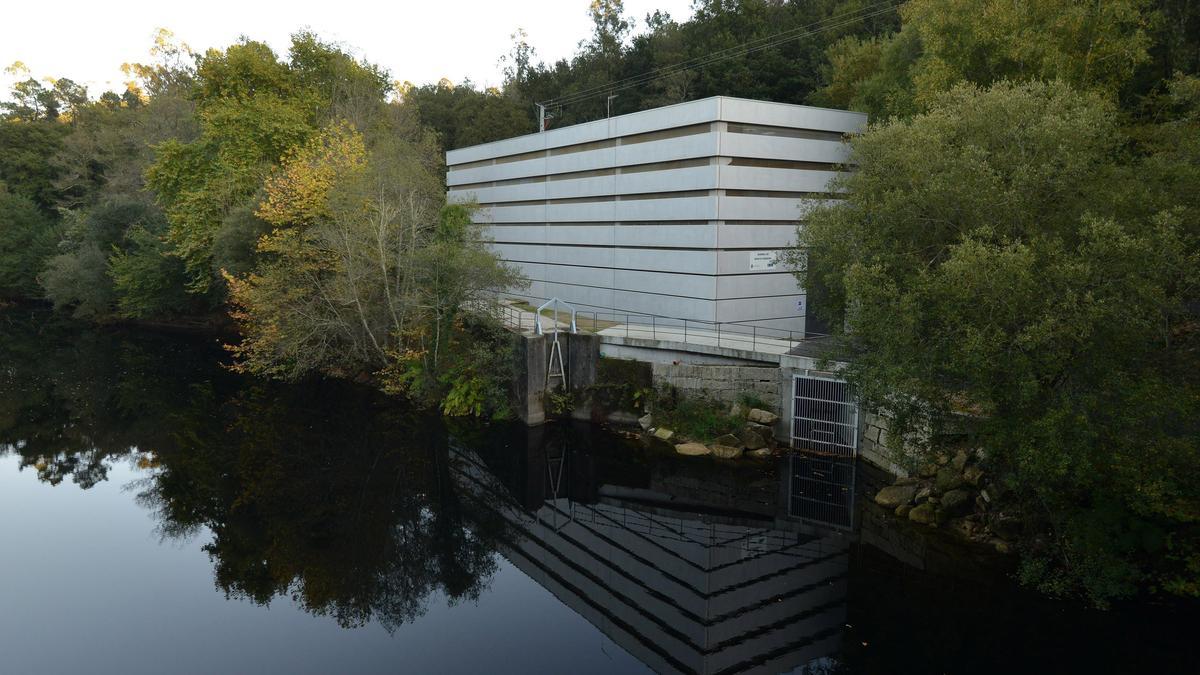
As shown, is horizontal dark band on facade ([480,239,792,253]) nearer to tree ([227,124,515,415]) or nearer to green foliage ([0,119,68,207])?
tree ([227,124,515,415])

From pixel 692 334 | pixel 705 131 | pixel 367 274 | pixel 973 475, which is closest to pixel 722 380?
pixel 692 334

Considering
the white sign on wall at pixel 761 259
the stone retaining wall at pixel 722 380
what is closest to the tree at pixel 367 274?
the stone retaining wall at pixel 722 380

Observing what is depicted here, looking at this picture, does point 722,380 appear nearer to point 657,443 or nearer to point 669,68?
point 657,443

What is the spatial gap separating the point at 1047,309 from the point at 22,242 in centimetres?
6303

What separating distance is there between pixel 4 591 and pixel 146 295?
30.5 meters

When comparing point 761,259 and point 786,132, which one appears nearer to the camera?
point 786,132

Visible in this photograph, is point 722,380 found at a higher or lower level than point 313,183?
lower

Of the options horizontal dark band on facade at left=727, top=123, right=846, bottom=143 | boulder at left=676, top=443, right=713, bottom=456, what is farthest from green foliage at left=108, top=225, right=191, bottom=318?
boulder at left=676, top=443, right=713, bottom=456

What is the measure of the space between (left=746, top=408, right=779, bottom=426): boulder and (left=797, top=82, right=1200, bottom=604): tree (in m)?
5.80

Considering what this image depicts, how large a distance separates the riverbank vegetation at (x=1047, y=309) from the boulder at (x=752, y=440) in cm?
451

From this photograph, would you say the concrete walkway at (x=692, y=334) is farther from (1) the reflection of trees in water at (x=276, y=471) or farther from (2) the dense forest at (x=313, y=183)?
(1) the reflection of trees in water at (x=276, y=471)

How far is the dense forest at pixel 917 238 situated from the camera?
1159cm

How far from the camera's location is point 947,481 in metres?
16.3

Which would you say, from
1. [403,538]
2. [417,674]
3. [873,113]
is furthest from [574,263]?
[417,674]
